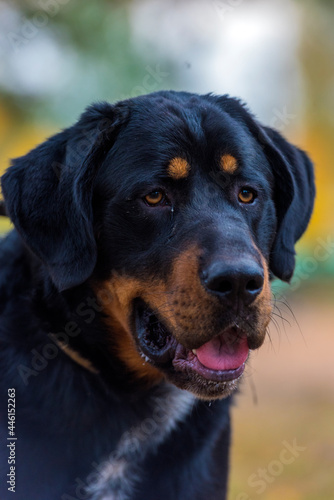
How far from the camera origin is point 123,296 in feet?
7.45

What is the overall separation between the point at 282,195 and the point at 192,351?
96 centimetres

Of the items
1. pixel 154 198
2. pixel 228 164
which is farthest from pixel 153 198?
pixel 228 164

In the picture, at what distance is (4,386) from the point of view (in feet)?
7.86

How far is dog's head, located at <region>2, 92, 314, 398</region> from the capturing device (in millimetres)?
2053

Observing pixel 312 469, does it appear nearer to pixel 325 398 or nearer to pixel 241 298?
pixel 325 398

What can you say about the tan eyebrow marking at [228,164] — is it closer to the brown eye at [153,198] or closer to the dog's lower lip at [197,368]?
the brown eye at [153,198]

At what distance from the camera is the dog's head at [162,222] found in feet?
6.73

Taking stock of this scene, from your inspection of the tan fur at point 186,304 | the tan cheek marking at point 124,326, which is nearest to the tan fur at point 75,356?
the tan cheek marking at point 124,326

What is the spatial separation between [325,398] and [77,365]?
3.91 metres

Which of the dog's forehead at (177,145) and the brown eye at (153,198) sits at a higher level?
the dog's forehead at (177,145)

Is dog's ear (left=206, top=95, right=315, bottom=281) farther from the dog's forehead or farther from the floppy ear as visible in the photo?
the dog's forehead

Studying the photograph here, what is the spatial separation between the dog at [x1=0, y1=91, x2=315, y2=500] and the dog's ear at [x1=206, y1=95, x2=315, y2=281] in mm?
10

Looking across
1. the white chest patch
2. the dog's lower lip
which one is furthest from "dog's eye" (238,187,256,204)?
the white chest patch

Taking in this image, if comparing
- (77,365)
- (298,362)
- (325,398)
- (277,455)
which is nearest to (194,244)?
(77,365)
